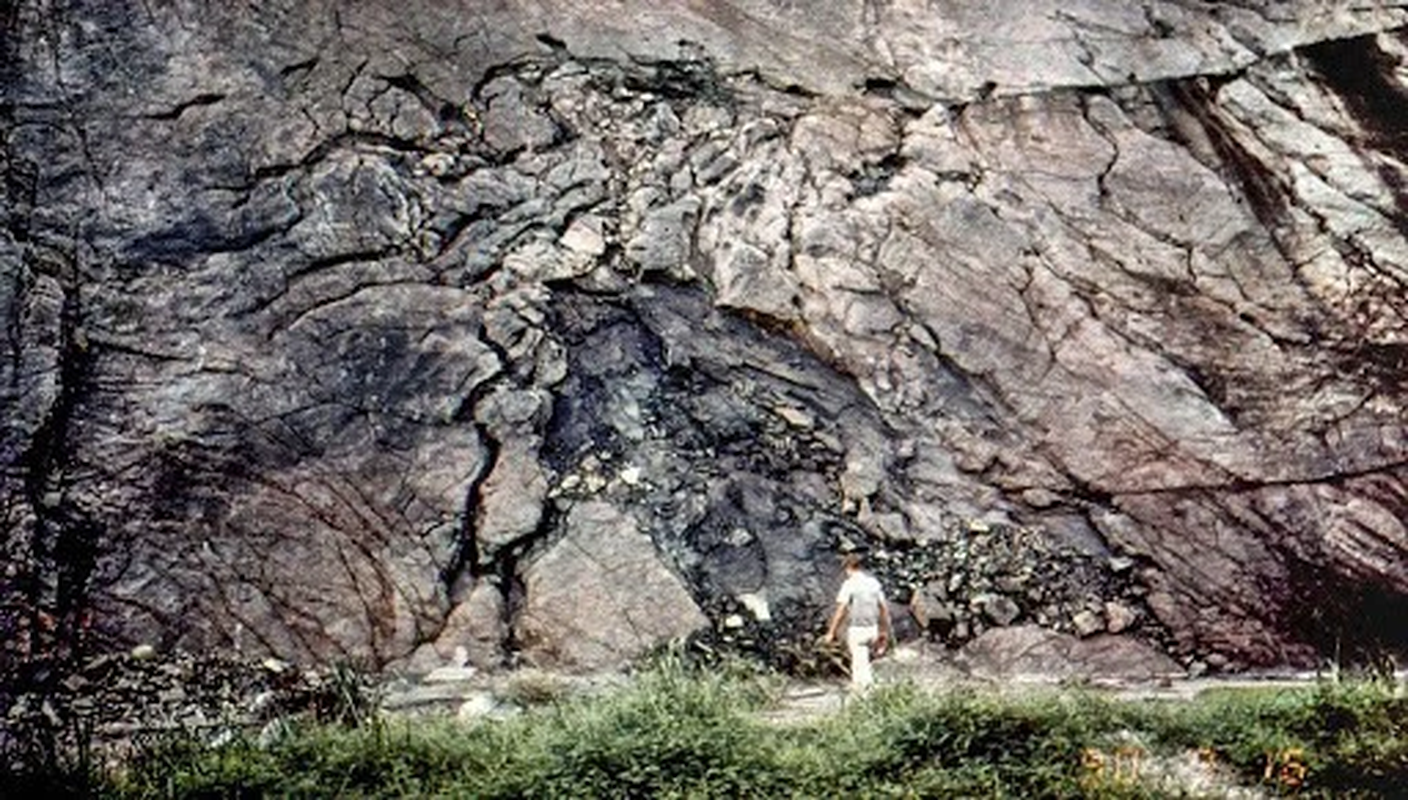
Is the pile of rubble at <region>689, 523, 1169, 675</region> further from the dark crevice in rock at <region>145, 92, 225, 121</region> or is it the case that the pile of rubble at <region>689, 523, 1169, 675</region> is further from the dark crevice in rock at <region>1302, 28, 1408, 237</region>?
the dark crevice in rock at <region>145, 92, 225, 121</region>

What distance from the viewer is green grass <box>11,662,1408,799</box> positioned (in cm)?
631

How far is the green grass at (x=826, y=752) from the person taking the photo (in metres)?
6.31

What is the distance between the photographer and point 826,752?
21.9 feet

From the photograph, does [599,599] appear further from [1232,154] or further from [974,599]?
[1232,154]

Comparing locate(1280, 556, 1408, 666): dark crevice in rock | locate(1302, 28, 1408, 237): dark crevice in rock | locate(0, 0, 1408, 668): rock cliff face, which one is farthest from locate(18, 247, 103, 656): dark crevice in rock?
locate(1302, 28, 1408, 237): dark crevice in rock

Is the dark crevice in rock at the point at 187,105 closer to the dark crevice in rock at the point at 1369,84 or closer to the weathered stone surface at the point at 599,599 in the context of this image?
the weathered stone surface at the point at 599,599

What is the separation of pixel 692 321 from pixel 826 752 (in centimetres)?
445

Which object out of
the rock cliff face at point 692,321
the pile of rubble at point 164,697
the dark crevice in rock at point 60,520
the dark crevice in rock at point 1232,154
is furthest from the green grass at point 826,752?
the dark crevice in rock at point 1232,154

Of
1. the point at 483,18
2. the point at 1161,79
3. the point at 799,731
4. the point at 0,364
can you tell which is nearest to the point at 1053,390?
the point at 1161,79

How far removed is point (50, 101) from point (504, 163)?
344 cm

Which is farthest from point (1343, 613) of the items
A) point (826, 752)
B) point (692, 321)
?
point (692, 321)

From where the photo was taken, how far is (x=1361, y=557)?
9.53 metres

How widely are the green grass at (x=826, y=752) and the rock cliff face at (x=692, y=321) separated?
1883 millimetres

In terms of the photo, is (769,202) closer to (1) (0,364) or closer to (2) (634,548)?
(2) (634,548)
